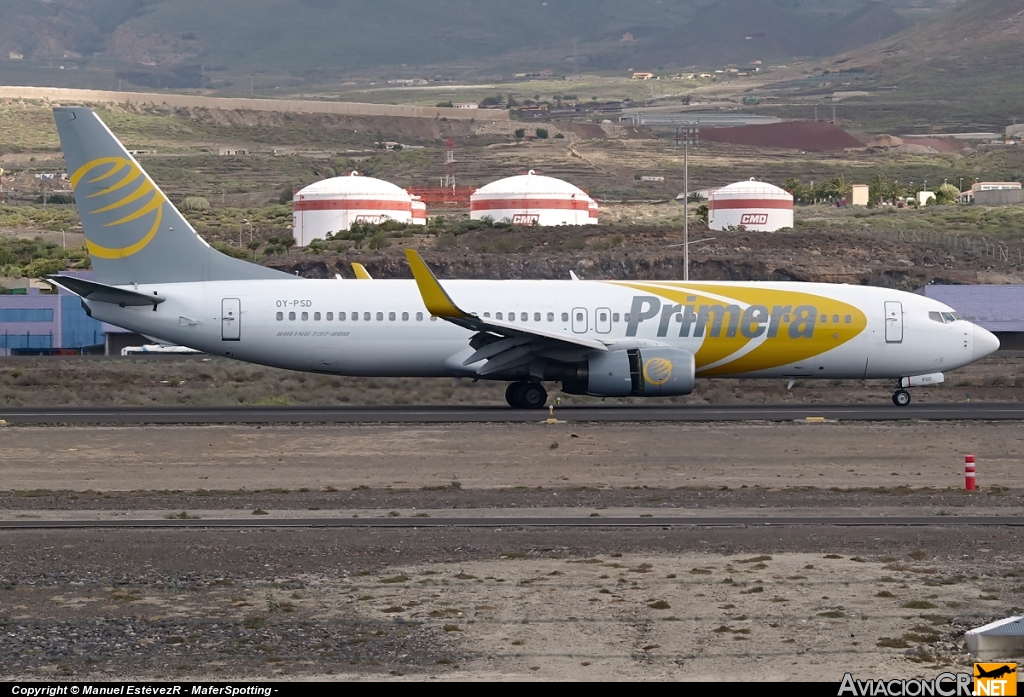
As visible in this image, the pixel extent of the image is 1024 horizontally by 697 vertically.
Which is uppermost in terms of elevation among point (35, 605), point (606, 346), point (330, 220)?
point (330, 220)

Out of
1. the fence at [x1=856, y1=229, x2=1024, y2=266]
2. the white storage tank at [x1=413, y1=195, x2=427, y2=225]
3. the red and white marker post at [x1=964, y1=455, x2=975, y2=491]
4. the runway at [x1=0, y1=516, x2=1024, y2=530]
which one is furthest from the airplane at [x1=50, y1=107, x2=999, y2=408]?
the white storage tank at [x1=413, y1=195, x2=427, y2=225]

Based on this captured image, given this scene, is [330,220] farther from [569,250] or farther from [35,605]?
[35,605]

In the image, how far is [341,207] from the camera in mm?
100312

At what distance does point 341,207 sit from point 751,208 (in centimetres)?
2909

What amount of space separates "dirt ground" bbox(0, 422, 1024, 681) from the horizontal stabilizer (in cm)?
607

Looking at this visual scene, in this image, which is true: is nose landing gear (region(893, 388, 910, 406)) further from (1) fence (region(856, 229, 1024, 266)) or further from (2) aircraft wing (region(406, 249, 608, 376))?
(1) fence (region(856, 229, 1024, 266))

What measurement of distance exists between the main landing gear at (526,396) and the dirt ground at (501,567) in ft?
24.5

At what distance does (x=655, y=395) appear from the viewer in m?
35.0

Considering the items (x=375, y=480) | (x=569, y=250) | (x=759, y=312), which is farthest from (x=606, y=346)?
(x=569, y=250)

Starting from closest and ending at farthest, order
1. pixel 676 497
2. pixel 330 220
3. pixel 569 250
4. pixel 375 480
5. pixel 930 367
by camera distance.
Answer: pixel 676 497, pixel 375 480, pixel 930 367, pixel 569 250, pixel 330 220

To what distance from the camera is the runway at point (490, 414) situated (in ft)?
110

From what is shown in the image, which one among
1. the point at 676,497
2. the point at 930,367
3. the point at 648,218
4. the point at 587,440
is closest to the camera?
the point at 676,497

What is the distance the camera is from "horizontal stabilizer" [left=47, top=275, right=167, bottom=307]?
111 feet

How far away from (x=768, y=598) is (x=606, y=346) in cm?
2026
